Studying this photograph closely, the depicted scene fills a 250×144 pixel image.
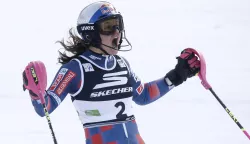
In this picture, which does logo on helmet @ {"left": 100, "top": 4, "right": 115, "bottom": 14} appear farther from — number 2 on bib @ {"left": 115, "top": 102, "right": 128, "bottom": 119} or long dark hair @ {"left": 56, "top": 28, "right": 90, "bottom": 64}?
number 2 on bib @ {"left": 115, "top": 102, "right": 128, "bottom": 119}

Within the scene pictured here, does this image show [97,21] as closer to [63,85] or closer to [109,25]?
[109,25]

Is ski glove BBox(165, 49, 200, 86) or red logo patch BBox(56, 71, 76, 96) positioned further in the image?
ski glove BBox(165, 49, 200, 86)

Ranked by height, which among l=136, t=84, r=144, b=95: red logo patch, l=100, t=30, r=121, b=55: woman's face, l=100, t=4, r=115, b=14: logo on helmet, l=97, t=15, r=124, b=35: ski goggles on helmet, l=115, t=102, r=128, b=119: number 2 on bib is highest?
l=100, t=4, r=115, b=14: logo on helmet

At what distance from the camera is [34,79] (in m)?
3.71

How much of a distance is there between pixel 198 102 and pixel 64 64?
12.5 ft

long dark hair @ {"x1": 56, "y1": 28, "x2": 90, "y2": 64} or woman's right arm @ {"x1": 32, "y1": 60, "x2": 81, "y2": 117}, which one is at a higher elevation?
long dark hair @ {"x1": 56, "y1": 28, "x2": 90, "y2": 64}

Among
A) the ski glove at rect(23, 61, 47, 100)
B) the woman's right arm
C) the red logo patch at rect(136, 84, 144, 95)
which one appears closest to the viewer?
the ski glove at rect(23, 61, 47, 100)

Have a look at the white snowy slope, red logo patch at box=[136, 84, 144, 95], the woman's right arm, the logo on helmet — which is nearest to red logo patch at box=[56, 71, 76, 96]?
the woman's right arm

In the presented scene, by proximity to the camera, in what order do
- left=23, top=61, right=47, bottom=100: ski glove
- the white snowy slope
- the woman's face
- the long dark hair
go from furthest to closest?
1. the white snowy slope
2. the long dark hair
3. the woman's face
4. left=23, top=61, right=47, bottom=100: ski glove

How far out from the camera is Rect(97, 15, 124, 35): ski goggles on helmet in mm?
4043

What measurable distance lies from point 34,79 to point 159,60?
6319mm

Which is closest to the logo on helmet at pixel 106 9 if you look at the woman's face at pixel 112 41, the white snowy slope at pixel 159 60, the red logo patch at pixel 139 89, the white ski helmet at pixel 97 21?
the white ski helmet at pixel 97 21

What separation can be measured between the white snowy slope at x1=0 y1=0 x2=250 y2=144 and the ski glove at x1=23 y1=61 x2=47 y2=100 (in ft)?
→ 8.08

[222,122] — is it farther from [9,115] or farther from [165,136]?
[9,115]
